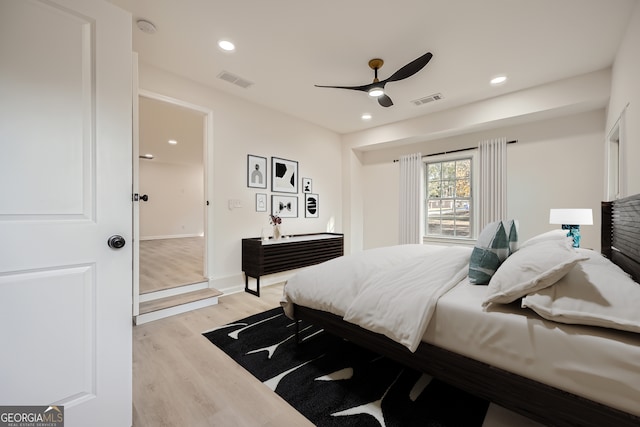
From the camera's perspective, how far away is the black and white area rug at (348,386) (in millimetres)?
1355

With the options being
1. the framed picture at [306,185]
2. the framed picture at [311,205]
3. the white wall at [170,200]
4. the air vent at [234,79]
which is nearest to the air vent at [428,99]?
the framed picture at [306,185]

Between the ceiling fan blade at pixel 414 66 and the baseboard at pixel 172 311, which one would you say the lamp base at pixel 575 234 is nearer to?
the ceiling fan blade at pixel 414 66

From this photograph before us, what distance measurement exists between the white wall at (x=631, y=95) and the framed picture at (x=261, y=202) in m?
3.86

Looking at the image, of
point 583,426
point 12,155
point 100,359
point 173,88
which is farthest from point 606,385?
point 173,88

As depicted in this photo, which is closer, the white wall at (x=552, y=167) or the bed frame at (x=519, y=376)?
the bed frame at (x=519, y=376)

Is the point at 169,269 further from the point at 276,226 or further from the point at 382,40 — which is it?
the point at 382,40

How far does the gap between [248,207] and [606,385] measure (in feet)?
11.9

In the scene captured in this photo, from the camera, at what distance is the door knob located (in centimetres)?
119

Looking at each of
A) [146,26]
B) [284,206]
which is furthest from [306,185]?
[146,26]

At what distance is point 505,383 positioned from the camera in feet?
3.61

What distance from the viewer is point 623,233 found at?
1680 millimetres

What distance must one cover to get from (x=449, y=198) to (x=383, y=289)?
3636mm

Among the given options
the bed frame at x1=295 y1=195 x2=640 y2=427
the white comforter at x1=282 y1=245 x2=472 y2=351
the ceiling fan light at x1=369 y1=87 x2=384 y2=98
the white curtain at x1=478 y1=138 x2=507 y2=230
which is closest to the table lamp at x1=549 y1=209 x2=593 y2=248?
the bed frame at x1=295 y1=195 x2=640 y2=427

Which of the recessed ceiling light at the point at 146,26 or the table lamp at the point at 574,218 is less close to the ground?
the recessed ceiling light at the point at 146,26
